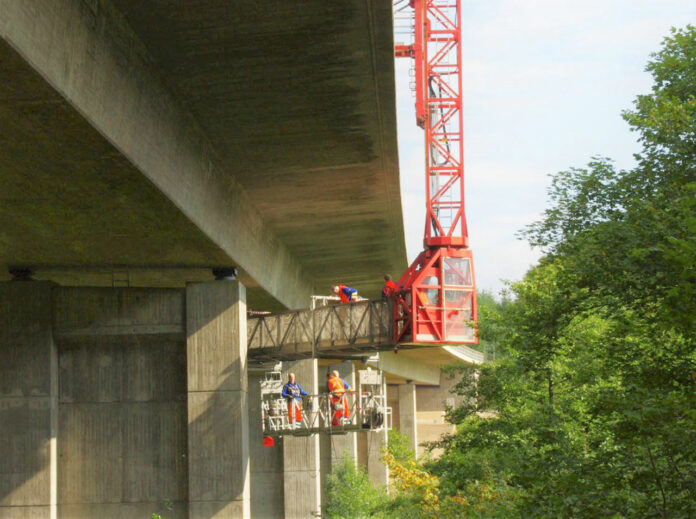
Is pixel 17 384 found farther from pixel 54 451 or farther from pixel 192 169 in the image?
pixel 192 169

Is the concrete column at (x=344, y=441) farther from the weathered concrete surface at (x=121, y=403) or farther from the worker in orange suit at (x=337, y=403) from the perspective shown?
the weathered concrete surface at (x=121, y=403)

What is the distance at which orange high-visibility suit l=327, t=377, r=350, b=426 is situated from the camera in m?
25.5

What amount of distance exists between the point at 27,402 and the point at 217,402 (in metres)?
4.16

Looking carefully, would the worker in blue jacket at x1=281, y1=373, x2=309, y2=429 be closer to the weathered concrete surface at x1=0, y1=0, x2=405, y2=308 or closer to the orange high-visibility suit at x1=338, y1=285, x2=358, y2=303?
the orange high-visibility suit at x1=338, y1=285, x2=358, y2=303

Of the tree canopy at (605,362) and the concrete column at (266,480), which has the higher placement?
the tree canopy at (605,362)

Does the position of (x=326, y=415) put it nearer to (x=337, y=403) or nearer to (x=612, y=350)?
(x=337, y=403)

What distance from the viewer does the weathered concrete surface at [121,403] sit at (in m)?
23.6

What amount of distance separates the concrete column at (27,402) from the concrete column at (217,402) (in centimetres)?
309

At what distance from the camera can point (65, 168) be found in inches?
556

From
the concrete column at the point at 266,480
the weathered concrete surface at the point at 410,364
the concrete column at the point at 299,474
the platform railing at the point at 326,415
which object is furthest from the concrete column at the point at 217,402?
the weathered concrete surface at the point at 410,364

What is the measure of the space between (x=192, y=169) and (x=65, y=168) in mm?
3751

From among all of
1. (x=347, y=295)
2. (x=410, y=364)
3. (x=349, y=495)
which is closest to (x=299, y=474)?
(x=349, y=495)

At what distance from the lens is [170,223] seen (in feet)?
59.0

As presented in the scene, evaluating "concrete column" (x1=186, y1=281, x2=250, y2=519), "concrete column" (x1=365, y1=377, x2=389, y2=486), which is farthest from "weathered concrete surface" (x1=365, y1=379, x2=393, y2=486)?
"concrete column" (x1=186, y1=281, x2=250, y2=519)
